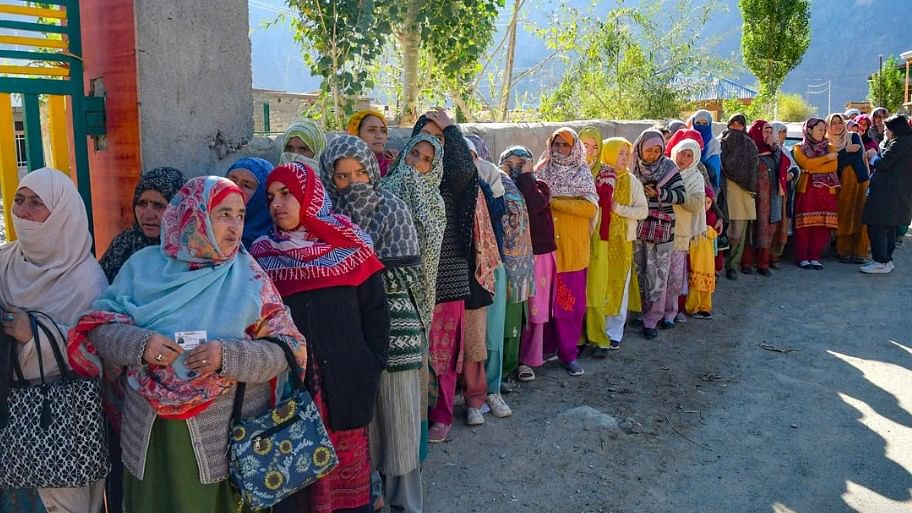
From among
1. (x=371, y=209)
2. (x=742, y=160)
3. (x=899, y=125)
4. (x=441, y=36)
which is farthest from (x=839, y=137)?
(x=371, y=209)

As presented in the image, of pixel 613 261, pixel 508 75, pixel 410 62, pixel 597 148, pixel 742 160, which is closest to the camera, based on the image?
pixel 597 148

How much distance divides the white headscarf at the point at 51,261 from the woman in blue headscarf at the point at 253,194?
2.01 feet

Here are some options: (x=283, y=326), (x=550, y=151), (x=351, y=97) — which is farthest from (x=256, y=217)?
(x=351, y=97)

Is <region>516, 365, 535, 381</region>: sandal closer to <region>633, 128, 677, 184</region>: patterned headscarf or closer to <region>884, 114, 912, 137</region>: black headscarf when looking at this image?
<region>633, 128, 677, 184</region>: patterned headscarf

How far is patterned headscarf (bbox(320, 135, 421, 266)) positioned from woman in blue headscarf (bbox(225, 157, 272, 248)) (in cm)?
27

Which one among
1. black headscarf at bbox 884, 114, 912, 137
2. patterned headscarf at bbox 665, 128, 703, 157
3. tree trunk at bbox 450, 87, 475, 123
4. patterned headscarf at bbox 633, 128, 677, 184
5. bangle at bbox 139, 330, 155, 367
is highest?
tree trunk at bbox 450, 87, 475, 123

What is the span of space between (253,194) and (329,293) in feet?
2.23

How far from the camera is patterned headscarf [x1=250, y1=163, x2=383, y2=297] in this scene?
2.55 meters

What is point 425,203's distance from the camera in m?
3.41

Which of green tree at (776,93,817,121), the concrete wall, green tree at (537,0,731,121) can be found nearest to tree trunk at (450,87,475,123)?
green tree at (537,0,731,121)

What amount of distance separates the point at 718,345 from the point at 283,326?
4289mm

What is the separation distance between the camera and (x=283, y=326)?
2318 mm

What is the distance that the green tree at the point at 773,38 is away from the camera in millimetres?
20328

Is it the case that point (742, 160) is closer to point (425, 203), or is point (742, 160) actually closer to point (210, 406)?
point (425, 203)
